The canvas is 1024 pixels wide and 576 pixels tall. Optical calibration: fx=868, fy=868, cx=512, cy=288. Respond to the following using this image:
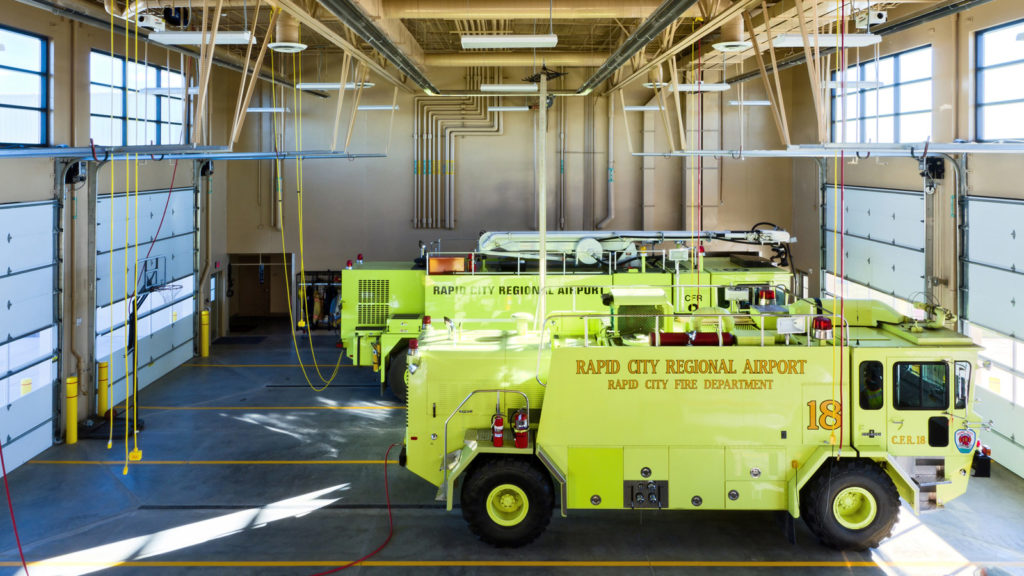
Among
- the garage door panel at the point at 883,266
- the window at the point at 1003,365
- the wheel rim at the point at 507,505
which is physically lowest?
the wheel rim at the point at 507,505

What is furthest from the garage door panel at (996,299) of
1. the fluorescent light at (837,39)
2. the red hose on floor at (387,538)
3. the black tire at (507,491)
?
the red hose on floor at (387,538)

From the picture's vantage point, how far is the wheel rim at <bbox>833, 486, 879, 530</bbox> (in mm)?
10023

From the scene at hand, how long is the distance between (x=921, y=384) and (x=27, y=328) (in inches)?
518

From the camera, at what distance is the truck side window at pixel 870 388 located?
10008mm

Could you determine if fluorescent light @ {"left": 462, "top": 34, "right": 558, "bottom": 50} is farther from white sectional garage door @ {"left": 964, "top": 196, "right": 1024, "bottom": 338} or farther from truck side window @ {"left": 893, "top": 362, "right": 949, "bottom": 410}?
white sectional garage door @ {"left": 964, "top": 196, "right": 1024, "bottom": 338}

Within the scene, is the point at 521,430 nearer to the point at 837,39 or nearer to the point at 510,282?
the point at 837,39

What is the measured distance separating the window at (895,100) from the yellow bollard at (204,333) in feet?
50.3

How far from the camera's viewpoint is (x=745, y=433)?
1005 cm

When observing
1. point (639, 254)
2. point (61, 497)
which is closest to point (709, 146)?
point (639, 254)

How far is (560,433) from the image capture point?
33.5 feet

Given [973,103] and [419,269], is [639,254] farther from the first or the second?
[973,103]

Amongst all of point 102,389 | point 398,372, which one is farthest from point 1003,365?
point 102,389

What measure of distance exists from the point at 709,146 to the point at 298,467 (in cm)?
1493

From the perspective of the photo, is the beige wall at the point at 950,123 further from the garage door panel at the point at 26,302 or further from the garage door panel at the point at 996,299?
the garage door panel at the point at 26,302
